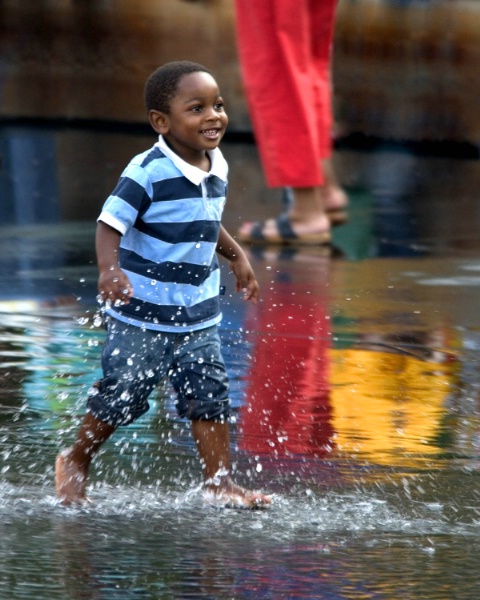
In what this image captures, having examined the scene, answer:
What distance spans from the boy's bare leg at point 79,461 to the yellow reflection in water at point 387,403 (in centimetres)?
83

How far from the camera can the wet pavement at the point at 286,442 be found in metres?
3.69

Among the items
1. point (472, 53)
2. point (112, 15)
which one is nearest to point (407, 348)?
point (472, 53)

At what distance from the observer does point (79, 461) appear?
4.45 m

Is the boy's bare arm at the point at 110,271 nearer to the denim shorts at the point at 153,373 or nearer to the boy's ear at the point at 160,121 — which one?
the denim shorts at the point at 153,373

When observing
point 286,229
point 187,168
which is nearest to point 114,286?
point 187,168

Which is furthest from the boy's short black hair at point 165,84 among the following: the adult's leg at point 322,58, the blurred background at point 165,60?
the blurred background at point 165,60

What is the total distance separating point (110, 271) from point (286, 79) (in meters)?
4.39

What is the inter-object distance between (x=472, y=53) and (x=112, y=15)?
414 centimetres

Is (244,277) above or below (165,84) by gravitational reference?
below

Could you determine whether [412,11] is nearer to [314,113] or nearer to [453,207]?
[453,207]

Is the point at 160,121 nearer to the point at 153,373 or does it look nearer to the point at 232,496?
the point at 153,373

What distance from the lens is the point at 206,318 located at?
4.52m

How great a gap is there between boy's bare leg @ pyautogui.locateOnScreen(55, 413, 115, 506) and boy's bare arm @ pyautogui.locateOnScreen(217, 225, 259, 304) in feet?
2.18

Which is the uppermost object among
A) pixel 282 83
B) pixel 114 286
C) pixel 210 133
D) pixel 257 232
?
pixel 210 133
